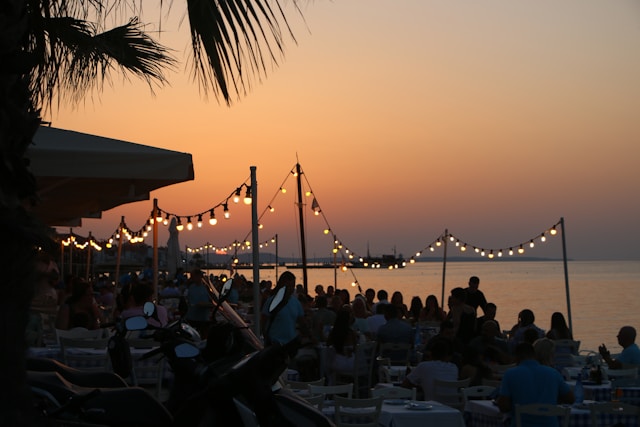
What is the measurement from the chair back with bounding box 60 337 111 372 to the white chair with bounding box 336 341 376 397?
11.3ft

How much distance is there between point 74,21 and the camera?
17.8 ft

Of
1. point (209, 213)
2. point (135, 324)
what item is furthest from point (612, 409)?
point (209, 213)

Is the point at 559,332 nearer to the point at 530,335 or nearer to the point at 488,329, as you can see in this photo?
the point at 488,329

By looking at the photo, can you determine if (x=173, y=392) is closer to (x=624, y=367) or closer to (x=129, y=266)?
(x=624, y=367)

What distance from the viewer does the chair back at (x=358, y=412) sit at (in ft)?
23.1

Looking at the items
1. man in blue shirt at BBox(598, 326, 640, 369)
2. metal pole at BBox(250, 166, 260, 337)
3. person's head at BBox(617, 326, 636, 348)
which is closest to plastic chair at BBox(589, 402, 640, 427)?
man in blue shirt at BBox(598, 326, 640, 369)

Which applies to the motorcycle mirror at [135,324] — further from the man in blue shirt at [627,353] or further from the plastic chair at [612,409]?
the man in blue shirt at [627,353]

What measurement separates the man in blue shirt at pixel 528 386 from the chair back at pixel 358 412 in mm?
1047

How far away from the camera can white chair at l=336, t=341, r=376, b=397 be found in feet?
38.3

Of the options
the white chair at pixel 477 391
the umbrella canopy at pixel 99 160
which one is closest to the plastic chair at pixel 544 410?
the white chair at pixel 477 391

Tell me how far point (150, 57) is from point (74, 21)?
1.53 metres

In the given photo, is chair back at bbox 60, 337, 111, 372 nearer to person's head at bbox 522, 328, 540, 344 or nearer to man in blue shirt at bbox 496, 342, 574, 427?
man in blue shirt at bbox 496, 342, 574, 427

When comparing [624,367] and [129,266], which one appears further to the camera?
[129,266]

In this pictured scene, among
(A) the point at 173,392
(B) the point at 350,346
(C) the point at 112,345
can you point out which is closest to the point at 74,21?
(C) the point at 112,345
